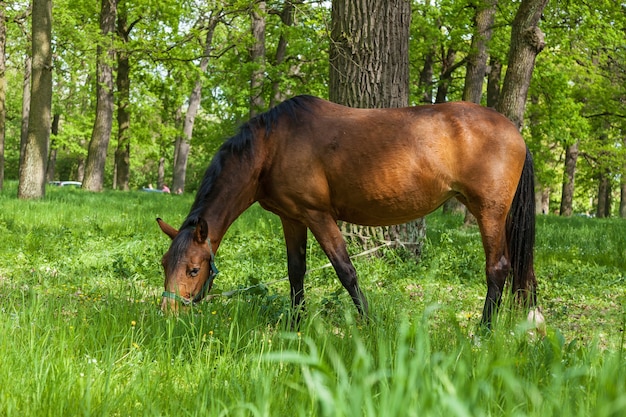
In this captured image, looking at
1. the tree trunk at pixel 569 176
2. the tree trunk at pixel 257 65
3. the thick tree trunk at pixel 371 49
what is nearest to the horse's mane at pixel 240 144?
the thick tree trunk at pixel 371 49

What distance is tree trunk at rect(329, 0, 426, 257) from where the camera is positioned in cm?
777

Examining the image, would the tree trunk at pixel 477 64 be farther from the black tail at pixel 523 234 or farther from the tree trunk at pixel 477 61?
the black tail at pixel 523 234

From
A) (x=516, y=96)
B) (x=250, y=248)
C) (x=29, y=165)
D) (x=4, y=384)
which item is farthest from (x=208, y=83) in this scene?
(x=4, y=384)

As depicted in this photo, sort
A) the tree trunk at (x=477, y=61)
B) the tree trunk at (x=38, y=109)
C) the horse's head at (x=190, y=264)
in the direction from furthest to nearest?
1. the tree trunk at (x=477, y=61)
2. the tree trunk at (x=38, y=109)
3. the horse's head at (x=190, y=264)

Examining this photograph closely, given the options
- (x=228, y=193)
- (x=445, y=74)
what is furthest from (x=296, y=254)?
(x=445, y=74)

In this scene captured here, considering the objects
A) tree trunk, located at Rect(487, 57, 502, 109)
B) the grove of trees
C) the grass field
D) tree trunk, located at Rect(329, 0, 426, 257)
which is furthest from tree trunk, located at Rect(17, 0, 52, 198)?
tree trunk, located at Rect(487, 57, 502, 109)

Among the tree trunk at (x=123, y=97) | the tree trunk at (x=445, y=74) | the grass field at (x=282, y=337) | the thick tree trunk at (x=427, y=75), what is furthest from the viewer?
the tree trunk at (x=123, y=97)

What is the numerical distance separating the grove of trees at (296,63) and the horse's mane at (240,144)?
307cm

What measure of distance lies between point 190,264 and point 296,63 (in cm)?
1192

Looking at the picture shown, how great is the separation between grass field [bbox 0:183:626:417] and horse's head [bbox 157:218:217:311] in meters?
0.16

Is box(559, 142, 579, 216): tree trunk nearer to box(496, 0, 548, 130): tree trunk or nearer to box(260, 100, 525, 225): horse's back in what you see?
box(496, 0, 548, 130): tree trunk

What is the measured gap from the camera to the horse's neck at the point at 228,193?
15.2ft

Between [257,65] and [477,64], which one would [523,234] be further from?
[477,64]

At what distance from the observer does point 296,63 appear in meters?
15.6
